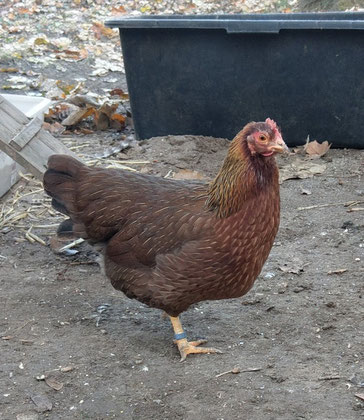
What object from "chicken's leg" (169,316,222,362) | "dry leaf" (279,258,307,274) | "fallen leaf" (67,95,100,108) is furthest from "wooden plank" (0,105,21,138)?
"fallen leaf" (67,95,100,108)

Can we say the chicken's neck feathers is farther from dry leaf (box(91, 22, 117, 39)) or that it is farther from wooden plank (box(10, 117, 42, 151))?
dry leaf (box(91, 22, 117, 39))

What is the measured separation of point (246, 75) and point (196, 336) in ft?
9.77

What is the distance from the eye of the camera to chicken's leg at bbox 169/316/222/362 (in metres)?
3.44

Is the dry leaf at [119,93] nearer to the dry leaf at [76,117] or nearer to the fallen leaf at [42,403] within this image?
the dry leaf at [76,117]

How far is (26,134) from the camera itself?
4484 mm

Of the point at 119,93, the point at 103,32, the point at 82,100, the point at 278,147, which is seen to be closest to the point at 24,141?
the point at 278,147

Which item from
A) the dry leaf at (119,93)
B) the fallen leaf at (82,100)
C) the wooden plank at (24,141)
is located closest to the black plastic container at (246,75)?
the fallen leaf at (82,100)

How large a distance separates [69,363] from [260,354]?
92 centimetres

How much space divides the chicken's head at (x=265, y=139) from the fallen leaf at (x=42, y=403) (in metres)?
1.44

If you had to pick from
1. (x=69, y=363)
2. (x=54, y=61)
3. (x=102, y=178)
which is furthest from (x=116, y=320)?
(x=54, y=61)

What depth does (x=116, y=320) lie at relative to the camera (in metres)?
3.77

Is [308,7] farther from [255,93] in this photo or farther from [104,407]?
[104,407]

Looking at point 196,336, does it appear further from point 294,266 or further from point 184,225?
point 294,266

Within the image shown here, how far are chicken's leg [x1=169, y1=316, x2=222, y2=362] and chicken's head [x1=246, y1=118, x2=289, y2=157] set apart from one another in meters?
0.98
